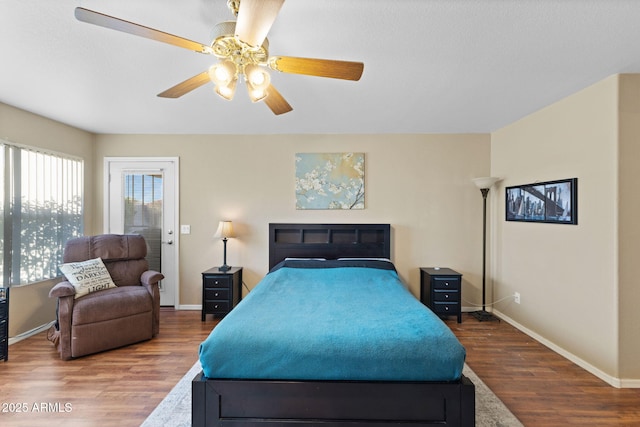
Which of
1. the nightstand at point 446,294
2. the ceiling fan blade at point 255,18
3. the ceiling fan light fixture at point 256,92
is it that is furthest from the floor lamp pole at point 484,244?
the ceiling fan blade at point 255,18

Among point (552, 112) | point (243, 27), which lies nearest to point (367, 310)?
point (243, 27)

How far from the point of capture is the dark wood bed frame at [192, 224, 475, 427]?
1704mm

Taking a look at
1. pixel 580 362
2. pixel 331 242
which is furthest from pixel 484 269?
pixel 331 242

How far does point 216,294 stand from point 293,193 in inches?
63.3

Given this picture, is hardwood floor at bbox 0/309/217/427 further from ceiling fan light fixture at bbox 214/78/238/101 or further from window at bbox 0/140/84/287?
ceiling fan light fixture at bbox 214/78/238/101

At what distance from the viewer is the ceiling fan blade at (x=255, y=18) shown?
114 centimetres

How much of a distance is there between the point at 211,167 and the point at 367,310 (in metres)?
2.99

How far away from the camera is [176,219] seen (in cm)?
424

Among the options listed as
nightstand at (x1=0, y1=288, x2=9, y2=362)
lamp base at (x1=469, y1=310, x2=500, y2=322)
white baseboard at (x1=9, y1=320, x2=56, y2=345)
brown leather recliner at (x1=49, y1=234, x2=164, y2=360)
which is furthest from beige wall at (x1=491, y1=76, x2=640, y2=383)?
white baseboard at (x1=9, y1=320, x2=56, y2=345)

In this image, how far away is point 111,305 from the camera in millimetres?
2990

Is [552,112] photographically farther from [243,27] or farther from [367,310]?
[243,27]

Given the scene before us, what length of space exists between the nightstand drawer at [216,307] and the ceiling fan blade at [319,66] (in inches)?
118

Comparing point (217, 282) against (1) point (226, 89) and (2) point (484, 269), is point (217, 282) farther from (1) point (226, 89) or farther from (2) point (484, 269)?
(2) point (484, 269)

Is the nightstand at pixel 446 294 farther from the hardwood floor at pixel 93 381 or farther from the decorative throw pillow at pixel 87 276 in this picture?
the decorative throw pillow at pixel 87 276
